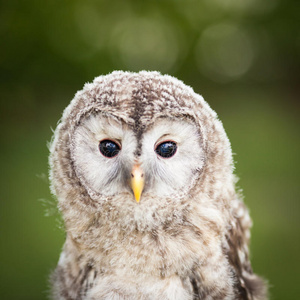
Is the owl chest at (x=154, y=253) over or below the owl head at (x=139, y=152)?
below

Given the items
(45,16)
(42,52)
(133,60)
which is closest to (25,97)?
(42,52)

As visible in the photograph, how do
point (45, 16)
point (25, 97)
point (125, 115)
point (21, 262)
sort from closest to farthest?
point (125, 115) → point (21, 262) → point (45, 16) → point (25, 97)

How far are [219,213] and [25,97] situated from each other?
14.4 feet

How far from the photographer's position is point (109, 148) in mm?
1307

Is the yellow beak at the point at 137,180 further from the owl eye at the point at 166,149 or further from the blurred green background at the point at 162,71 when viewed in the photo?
the blurred green background at the point at 162,71

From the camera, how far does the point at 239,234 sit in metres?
1.70

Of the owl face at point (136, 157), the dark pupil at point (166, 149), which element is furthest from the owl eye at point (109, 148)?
the dark pupil at point (166, 149)

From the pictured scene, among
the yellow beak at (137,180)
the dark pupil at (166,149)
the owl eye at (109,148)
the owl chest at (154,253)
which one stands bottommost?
the owl chest at (154,253)

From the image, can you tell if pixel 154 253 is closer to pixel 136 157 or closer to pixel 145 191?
pixel 145 191

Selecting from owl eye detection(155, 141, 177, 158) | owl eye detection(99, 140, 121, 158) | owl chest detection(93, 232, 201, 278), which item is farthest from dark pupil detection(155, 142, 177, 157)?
owl chest detection(93, 232, 201, 278)

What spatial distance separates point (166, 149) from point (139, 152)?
89 millimetres

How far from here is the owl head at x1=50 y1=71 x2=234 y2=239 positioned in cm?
126

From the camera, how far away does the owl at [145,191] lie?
128 cm

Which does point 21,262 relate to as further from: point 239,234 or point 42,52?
point 42,52
